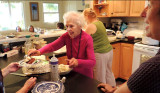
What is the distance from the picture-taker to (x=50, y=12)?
22.6 feet

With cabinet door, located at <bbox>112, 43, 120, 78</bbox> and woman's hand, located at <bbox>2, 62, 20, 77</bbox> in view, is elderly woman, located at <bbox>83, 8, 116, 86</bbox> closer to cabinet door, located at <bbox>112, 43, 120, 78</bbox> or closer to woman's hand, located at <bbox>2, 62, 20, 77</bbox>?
cabinet door, located at <bbox>112, 43, 120, 78</bbox>

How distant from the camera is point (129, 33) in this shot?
3.53 meters

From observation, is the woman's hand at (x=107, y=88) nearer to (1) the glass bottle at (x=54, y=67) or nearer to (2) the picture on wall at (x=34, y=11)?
(1) the glass bottle at (x=54, y=67)

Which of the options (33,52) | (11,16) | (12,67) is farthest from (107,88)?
(11,16)

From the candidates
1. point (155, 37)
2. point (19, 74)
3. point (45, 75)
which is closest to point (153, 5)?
point (155, 37)

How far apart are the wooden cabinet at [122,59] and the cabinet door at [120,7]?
Answer: 0.79m

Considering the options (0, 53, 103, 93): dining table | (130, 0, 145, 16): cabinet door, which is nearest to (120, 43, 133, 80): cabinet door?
(130, 0, 145, 16): cabinet door

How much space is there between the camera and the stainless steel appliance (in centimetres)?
256

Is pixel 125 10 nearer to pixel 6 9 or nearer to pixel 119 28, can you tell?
pixel 119 28

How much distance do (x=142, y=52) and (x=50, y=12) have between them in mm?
5209

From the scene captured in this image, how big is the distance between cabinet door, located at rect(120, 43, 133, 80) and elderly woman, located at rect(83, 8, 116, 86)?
0.83 metres

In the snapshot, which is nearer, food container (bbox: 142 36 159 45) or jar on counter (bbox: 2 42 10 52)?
jar on counter (bbox: 2 42 10 52)

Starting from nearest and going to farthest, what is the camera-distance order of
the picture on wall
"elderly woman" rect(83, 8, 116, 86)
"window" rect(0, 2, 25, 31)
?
"elderly woman" rect(83, 8, 116, 86) → "window" rect(0, 2, 25, 31) → the picture on wall

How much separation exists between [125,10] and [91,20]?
4.96ft
